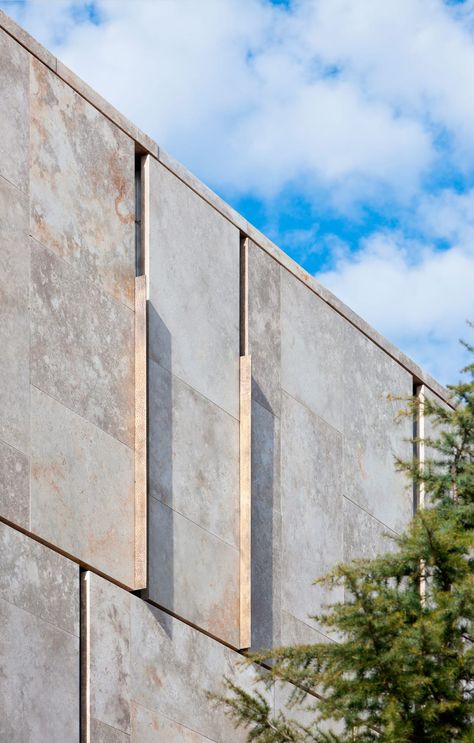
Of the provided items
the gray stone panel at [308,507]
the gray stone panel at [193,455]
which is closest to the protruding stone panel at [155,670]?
the gray stone panel at [193,455]

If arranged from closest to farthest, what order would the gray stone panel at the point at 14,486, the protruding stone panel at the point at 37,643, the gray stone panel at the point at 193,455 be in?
the protruding stone panel at the point at 37,643
the gray stone panel at the point at 14,486
the gray stone panel at the point at 193,455

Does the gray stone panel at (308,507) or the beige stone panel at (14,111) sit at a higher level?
the beige stone panel at (14,111)

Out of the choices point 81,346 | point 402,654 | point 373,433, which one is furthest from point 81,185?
point 373,433

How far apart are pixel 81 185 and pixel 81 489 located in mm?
3538

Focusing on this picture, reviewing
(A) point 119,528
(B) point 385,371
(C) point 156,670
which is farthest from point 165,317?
(B) point 385,371

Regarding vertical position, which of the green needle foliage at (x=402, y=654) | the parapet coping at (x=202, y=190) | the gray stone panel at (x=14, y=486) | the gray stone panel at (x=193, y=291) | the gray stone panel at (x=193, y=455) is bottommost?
the green needle foliage at (x=402, y=654)

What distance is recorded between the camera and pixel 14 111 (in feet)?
61.9

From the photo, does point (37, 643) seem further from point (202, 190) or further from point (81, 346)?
point (202, 190)

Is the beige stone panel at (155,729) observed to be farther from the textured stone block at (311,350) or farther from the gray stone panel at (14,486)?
the textured stone block at (311,350)

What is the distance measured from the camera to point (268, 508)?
2242cm

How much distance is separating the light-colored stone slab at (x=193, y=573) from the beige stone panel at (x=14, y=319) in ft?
8.22

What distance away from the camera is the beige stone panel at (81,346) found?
18.7 metres

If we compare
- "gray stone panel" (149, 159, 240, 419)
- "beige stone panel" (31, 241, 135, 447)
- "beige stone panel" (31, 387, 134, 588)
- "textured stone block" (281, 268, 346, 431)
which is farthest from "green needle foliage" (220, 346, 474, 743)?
"textured stone block" (281, 268, 346, 431)

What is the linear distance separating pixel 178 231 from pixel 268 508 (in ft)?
12.6
